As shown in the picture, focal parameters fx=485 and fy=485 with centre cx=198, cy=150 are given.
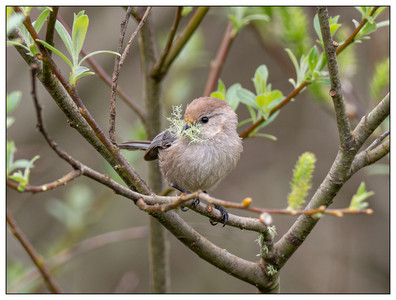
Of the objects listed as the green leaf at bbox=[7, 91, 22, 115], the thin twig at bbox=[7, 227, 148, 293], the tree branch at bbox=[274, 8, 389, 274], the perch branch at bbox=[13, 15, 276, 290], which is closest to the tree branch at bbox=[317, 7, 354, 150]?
the tree branch at bbox=[274, 8, 389, 274]

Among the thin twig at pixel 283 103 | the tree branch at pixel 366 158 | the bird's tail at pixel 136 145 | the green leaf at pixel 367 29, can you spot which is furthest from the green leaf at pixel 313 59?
the bird's tail at pixel 136 145

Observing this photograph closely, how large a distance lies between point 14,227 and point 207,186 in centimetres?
106

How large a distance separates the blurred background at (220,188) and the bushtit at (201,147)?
41cm

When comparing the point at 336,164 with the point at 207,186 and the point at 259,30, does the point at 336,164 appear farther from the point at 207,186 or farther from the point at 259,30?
the point at 259,30

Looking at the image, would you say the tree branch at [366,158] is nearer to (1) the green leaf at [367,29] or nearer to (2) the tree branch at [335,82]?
(2) the tree branch at [335,82]

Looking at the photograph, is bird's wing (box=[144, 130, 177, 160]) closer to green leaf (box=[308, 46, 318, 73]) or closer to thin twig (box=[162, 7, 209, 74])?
thin twig (box=[162, 7, 209, 74])

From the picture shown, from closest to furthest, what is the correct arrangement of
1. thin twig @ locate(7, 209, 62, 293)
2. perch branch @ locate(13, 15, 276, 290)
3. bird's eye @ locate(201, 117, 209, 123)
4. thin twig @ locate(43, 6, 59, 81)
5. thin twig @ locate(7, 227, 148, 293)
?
thin twig @ locate(43, 6, 59, 81) < perch branch @ locate(13, 15, 276, 290) < thin twig @ locate(7, 209, 62, 293) < bird's eye @ locate(201, 117, 209, 123) < thin twig @ locate(7, 227, 148, 293)

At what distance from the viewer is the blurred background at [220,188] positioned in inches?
130

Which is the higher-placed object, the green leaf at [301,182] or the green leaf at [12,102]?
the green leaf at [12,102]

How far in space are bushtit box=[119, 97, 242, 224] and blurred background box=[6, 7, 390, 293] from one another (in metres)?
0.41

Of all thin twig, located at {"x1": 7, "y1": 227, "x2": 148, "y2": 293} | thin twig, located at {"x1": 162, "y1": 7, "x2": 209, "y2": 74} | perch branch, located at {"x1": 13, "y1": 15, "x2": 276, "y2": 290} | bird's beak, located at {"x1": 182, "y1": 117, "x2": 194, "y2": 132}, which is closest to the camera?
perch branch, located at {"x1": 13, "y1": 15, "x2": 276, "y2": 290}

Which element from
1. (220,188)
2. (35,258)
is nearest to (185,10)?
(35,258)

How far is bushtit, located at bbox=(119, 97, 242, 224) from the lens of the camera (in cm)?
255

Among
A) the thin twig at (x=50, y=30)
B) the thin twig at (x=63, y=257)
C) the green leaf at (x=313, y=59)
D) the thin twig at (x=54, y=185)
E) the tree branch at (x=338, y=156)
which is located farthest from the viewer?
the thin twig at (x=63, y=257)
